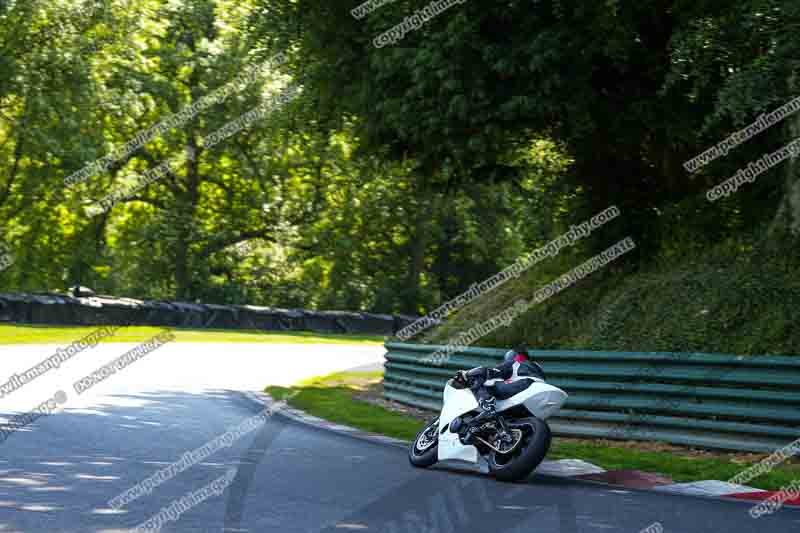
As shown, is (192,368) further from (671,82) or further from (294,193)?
(294,193)

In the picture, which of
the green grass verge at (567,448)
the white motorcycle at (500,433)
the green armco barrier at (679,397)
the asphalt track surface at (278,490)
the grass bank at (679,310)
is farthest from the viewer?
the grass bank at (679,310)

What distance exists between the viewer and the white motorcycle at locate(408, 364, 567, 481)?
10.4 metres

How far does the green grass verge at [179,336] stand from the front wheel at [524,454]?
73.0 feet

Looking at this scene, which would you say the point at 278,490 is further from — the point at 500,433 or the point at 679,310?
the point at 679,310

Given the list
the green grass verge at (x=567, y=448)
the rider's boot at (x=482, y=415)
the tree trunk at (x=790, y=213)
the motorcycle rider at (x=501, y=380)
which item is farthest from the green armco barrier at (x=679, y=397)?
the rider's boot at (x=482, y=415)

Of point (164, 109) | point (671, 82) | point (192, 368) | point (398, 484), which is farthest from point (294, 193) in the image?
point (398, 484)

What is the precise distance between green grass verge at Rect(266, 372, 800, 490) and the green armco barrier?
1.42 ft

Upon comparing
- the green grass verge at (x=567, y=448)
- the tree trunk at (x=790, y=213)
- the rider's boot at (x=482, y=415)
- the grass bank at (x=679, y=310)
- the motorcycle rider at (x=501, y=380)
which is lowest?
the green grass verge at (x=567, y=448)

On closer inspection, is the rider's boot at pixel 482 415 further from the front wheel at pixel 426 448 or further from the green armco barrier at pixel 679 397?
the green armco barrier at pixel 679 397

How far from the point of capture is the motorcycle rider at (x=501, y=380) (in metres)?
10.9

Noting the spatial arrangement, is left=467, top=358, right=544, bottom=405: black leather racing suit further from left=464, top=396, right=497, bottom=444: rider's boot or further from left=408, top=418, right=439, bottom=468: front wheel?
left=408, top=418, right=439, bottom=468: front wheel

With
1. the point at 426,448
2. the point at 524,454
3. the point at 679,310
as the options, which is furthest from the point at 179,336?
the point at 524,454

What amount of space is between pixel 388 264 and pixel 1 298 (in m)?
22.6

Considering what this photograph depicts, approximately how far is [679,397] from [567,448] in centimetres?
144
